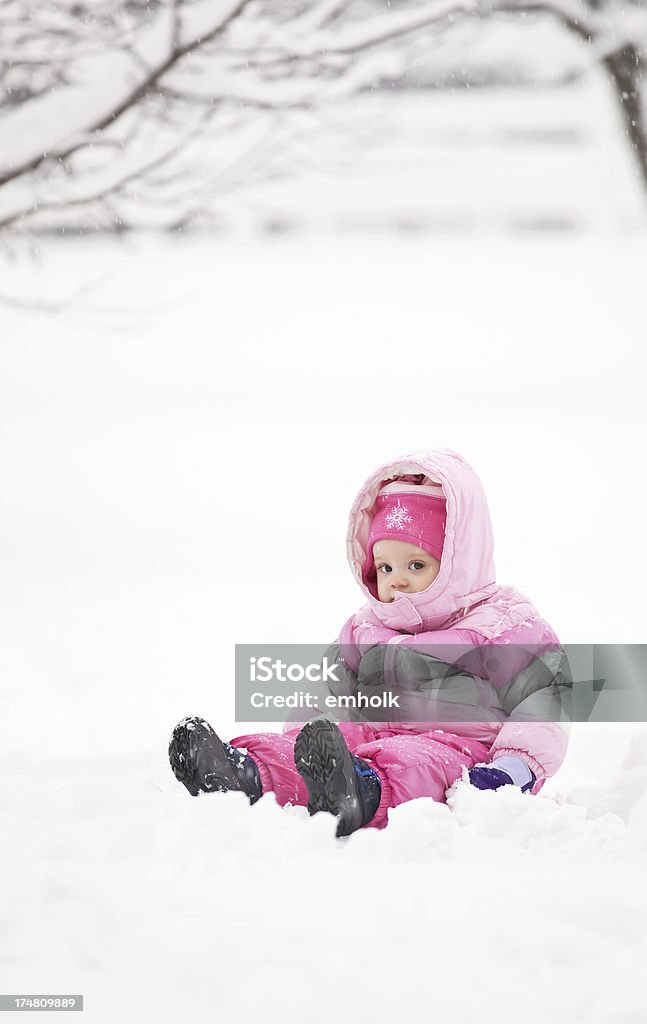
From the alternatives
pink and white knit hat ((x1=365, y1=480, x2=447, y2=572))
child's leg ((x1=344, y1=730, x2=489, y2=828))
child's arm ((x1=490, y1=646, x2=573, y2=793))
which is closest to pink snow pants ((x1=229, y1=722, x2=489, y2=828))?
child's leg ((x1=344, y1=730, x2=489, y2=828))

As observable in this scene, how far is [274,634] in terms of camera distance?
4.06 metres

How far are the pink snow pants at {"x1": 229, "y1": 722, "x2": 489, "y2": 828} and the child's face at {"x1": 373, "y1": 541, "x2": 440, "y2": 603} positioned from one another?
1.40 feet

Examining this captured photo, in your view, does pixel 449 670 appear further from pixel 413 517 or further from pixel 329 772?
pixel 329 772

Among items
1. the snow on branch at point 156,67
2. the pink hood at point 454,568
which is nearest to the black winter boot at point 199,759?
the pink hood at point 454,568

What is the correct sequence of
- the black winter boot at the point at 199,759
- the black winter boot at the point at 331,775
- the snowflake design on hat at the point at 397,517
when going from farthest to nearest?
the snowflake design on hat at the point at 397,517 < the black winter boot at the point at 199,759 < the black winter boot at the point at 331,775

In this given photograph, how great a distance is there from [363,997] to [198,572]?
12.1 ft

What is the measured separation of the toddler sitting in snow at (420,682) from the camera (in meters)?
2.21

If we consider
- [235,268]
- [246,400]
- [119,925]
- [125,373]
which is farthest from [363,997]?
[235,268]

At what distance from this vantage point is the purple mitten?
2.33 metres

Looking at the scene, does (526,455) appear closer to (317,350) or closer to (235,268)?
(317,350)

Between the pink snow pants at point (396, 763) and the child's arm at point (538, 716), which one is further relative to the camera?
the child's arm at point (538, 716)

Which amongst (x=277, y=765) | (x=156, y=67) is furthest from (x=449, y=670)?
(x=156, y=67)

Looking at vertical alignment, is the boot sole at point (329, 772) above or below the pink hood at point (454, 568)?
below

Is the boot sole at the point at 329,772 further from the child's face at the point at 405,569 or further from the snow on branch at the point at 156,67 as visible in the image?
the snow on branch at the point at 156,67
